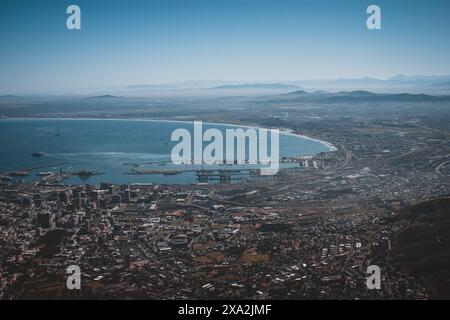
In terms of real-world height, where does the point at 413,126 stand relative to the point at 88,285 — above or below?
above

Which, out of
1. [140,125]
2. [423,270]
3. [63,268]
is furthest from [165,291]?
[140,125]

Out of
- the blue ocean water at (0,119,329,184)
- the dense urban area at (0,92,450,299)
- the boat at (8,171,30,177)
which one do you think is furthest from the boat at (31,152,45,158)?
the dense urban area at (0,92,450,299)

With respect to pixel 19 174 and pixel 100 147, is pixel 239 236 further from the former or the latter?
pixel 100 147

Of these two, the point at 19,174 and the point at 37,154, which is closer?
the point at 19,174

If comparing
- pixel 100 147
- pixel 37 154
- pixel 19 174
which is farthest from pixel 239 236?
pixel 100 147

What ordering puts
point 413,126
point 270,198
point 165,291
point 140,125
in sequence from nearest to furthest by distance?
1. point 165,291
2. point 270,198
3. point 413,126
4. point 140,125

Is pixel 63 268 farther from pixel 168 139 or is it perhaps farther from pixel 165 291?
pixel 168 139

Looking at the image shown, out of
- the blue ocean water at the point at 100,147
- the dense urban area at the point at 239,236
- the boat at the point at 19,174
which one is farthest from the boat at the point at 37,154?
the dense urban area at the point at 239,236

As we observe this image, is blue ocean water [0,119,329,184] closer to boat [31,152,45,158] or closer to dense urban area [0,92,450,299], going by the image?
boat [31,152,45,158]
